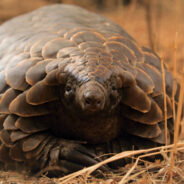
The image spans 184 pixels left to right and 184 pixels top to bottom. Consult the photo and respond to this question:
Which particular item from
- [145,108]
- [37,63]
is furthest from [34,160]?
[145,108]

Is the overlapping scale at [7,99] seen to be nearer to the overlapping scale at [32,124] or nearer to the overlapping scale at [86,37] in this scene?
the overlapping scale at [32,124]

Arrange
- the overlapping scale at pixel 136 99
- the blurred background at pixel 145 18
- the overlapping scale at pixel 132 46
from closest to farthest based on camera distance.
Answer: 1. the overlapping scale at pixel 136 99
2. the overlapping scale at pixel 132 46
3. the blurred background at pixel 145 18

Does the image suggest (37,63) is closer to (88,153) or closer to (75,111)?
(75,111)

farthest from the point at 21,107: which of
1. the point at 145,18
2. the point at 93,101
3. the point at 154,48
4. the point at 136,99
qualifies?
the point at 145,18

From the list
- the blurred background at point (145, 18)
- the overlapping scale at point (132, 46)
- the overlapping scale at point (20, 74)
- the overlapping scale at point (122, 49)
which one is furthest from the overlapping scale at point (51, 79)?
the blurred background at point (145, 18)

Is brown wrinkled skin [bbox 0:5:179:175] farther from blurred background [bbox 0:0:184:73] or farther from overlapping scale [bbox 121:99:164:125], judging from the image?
blurred background [bbox 0:0:184:73]
